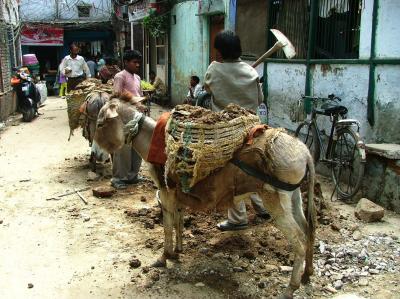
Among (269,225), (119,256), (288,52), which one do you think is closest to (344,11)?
(288,52)

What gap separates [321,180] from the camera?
22.4ft

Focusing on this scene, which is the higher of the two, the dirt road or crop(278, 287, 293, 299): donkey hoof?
crop(278, 287, 293, 299): donkey hoof

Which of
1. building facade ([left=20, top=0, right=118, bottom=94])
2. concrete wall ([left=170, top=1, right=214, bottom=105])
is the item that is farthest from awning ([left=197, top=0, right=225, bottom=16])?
building facade ([left=20, top=0, right=118, bottom=94])

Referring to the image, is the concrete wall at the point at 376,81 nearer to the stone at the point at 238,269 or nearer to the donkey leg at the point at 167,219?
the stone at the point at 238,269

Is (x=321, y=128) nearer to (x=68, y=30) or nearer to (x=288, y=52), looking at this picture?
(x=288, y=52)

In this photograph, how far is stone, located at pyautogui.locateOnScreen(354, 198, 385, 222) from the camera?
16.5 feet

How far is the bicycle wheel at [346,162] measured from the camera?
584 cm

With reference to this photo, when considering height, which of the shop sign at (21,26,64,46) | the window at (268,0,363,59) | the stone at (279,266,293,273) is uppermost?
the shop sign at (21,26,64,46)

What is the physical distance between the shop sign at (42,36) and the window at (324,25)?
1993cm

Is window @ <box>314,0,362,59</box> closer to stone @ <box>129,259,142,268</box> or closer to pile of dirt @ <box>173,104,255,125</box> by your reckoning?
pile of dirt @ <box>173,104,255,125</box>

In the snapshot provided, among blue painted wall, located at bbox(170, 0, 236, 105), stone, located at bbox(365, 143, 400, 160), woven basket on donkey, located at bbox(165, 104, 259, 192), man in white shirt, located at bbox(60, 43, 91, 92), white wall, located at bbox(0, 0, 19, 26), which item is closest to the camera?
woven basket on donkey, located at bbox(165, 104, 259, 192)

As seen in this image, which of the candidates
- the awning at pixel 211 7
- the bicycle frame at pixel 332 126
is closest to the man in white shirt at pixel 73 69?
the awning at pixel 211 7

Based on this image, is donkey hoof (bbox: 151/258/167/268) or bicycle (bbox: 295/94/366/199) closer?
donkey hoof (bbox: 151/258/167/268)

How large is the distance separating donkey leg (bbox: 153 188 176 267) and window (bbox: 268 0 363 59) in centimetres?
412
